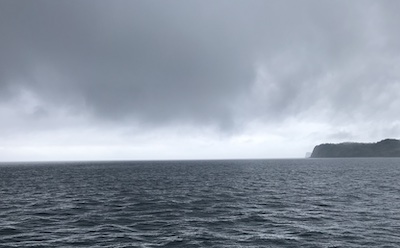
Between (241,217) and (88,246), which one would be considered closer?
(88,246)

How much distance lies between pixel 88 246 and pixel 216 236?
1094 cm

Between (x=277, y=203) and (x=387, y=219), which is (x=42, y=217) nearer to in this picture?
(x=277, y=203)

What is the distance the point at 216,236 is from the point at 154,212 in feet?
46.6

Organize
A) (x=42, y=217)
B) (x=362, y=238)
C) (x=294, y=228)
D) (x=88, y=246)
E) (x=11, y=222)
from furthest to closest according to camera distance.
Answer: (x=42, y=217) < (x=11, y=222) < (x=294, y=228) < (x=362, y=238) < (x=88, y=246)

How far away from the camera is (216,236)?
27.5m

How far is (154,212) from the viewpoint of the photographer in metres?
39.6

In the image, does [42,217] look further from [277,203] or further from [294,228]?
[277,203]

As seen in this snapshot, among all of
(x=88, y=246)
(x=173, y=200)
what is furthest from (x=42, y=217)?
(x=173, y=200)

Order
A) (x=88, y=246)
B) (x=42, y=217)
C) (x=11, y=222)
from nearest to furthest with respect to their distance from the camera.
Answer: (x=88, y=246), (x=11, y=222), (x=42, y=217)

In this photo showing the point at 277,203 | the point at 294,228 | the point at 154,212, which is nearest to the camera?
the point at 294,228

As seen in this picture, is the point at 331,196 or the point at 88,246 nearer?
the point at 88,246

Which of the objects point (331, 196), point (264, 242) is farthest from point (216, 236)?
point (331, 196)

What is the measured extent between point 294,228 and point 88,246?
19596mm

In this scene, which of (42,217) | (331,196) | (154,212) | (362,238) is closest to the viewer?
(362,238)
